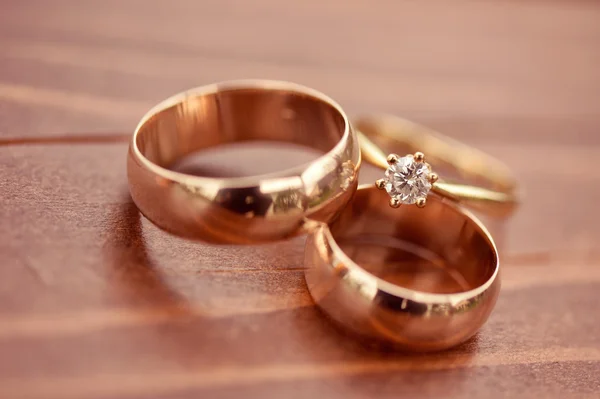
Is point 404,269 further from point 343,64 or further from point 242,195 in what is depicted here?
point 343,64

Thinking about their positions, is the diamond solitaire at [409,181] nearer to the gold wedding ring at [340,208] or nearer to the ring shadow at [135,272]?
the gold wedding ring at [340,208]

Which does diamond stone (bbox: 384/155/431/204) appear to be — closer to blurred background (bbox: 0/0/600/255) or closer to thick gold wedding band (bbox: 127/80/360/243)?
thick gold wedding band (bbox: 127/80/360/243)

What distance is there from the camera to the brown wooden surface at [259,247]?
1.78ft

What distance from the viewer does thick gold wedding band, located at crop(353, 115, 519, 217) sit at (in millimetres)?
Result: 683

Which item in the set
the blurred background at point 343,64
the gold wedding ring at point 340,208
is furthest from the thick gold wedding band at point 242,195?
the blurred background at point 343,64

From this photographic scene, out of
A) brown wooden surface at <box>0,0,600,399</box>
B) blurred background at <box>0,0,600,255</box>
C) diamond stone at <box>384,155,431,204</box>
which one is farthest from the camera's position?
blurred background at <box>0,0,600,255</box>

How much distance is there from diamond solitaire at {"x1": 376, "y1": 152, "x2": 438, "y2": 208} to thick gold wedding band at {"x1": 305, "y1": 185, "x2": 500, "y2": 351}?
60 mm

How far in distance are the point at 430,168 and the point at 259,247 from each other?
0.23m

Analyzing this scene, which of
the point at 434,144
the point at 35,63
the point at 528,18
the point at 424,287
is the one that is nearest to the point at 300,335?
the point at 424,287

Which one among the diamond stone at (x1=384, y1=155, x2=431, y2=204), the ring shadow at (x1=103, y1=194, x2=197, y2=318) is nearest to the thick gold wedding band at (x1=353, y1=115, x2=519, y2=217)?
the diamond stone at (x1=384, y1=155, x2=431, y2=204)

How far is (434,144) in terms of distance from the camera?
106 centimetres

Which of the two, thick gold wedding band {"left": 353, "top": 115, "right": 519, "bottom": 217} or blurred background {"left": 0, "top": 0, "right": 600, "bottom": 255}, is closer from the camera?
thick gold wedding band {"left": 353, "top": 115, "right": 519, "bottom": 217}

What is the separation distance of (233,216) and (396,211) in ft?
0.92

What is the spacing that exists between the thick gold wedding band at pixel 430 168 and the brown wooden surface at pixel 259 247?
5 centimetres
